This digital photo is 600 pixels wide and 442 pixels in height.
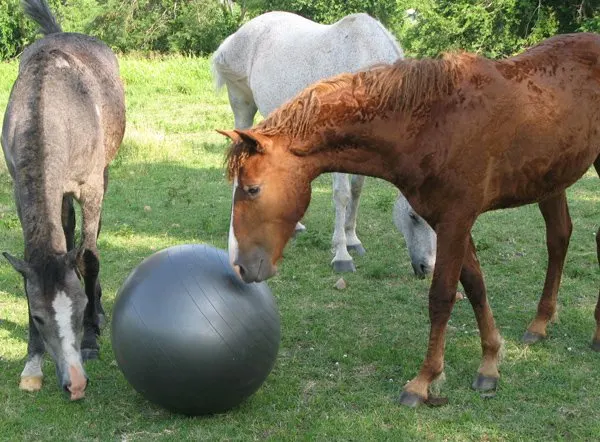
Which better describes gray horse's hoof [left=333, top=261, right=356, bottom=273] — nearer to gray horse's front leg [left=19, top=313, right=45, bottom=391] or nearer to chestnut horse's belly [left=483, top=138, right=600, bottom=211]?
chestnut horse's belly [left=483, top=138, right=600, bottom=211]

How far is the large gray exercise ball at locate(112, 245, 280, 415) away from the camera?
3973 millimetres

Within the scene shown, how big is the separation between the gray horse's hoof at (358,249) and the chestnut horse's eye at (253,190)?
13.8ft

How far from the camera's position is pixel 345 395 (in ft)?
14.9

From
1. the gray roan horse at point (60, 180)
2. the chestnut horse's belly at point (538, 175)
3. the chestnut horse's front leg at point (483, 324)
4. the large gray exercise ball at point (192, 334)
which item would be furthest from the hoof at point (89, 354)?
the chestnut horse's belly at point (538, 175)

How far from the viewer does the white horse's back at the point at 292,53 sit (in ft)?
23.5

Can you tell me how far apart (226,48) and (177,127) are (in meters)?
7.68

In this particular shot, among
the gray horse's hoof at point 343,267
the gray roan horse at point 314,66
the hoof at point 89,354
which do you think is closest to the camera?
the hoof at point 89,354

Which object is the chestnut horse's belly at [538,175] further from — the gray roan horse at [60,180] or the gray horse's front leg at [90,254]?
the gray horse's front leg at [90,254]

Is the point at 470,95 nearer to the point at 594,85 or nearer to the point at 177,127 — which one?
the point at 594,85

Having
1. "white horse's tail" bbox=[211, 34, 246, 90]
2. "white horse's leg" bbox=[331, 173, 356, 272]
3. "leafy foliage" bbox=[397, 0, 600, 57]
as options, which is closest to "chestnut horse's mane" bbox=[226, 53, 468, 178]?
"white horse's leg" bbox=[331, 173, 356, 272]

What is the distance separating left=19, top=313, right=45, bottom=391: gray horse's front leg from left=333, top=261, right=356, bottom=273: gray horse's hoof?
3.23 meters

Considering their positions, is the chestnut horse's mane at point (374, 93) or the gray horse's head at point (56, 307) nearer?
the chestnut horse's mane at point (374, 93)

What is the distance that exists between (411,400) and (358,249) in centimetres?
360

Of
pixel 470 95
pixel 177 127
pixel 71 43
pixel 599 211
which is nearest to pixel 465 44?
pixel 177 127
